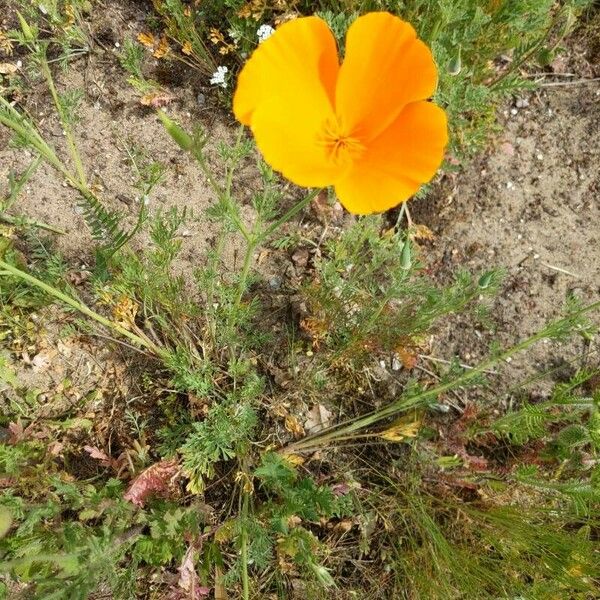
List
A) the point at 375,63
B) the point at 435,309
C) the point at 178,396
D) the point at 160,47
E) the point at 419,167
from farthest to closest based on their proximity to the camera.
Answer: the point at 160,47 < the point at 178,396 < the point at 435,309 < the point at 375,63 < the point at 419,167

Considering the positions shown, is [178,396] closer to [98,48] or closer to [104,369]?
[104,369]

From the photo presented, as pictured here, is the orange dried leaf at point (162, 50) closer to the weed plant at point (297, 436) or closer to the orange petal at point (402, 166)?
the weed plant at point (297, 436)

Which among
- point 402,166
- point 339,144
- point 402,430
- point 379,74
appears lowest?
point 402,430

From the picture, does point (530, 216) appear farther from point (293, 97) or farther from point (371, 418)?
point (293, 97)

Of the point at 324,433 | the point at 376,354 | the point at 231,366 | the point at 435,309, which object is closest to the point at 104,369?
the point at 231,366

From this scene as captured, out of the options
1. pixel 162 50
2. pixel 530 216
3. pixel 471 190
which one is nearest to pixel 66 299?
pixel 162 50

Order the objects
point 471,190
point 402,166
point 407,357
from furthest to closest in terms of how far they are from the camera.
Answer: point 471,190, point 407,357, point 402,166

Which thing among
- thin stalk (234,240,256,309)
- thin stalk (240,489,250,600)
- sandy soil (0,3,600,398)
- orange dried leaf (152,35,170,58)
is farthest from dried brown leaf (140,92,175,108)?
thin stalk (240,489,250,600)
